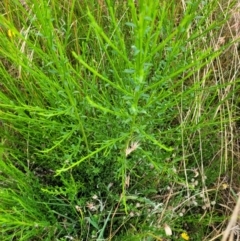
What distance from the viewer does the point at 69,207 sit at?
1287 millimetres

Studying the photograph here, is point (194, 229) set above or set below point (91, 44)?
below

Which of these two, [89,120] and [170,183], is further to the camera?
[170,183]

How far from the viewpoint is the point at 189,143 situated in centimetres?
127

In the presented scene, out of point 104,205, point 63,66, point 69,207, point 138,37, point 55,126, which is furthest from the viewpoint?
point 69,207

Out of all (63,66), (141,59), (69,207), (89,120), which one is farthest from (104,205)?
(141,59)

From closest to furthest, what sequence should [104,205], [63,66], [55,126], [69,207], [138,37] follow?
[138,37], [63,66], [55,126], [104,205], [69,207]

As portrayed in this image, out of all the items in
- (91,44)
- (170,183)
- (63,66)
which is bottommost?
(170,183)

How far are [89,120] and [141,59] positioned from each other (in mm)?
432

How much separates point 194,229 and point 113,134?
1.53 ft

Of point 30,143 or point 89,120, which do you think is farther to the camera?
point 30,143

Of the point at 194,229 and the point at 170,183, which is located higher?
the point at 170,183

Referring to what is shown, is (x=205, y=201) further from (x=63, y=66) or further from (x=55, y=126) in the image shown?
(x=63, y=66)

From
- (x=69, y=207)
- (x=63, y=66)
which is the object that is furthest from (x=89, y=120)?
(x=69, y=207)

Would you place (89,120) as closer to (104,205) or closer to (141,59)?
(104,205)
